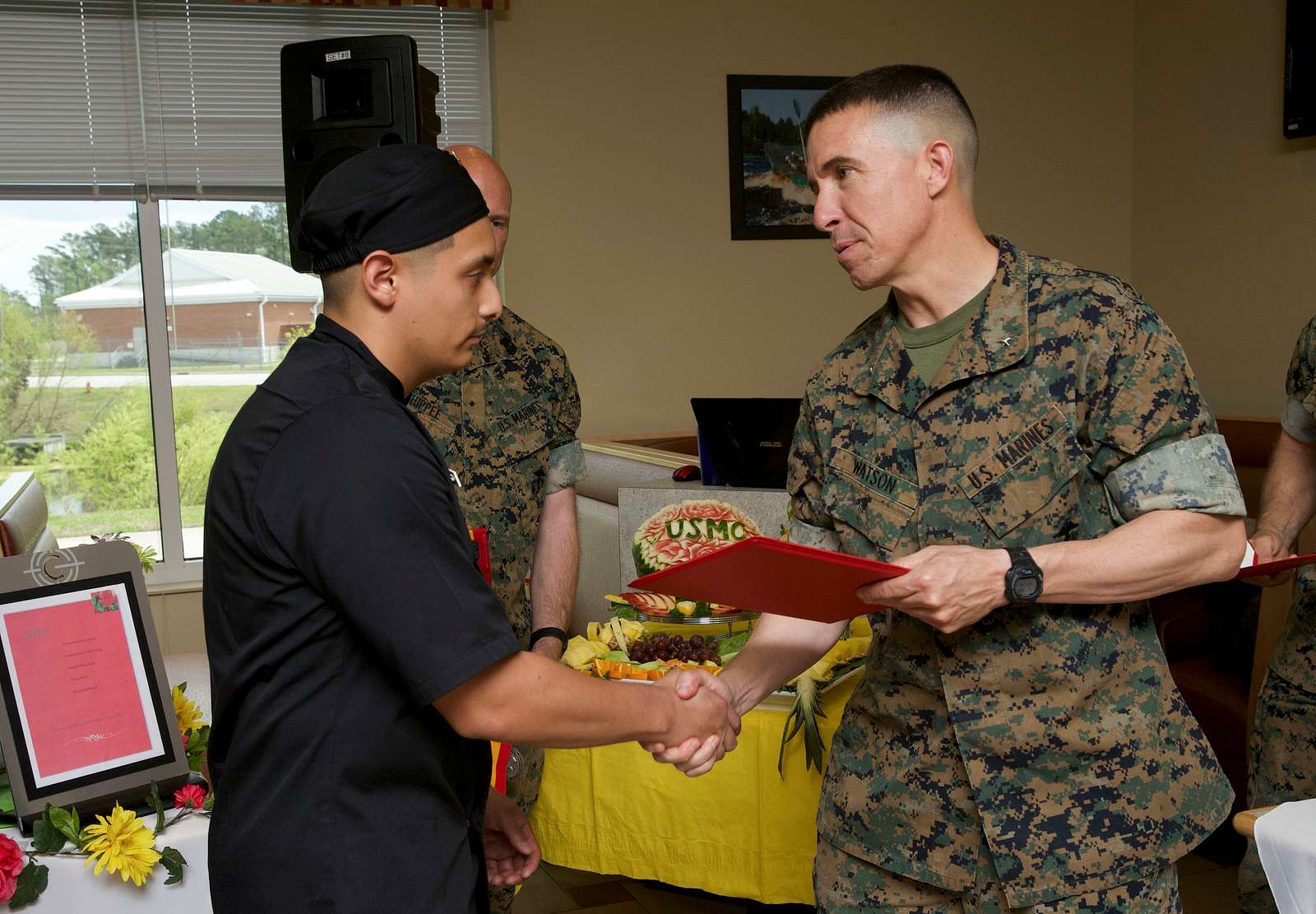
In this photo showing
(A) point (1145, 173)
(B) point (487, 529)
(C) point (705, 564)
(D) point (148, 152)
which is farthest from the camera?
(A) point (1145, 173)

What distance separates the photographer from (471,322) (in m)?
1.31

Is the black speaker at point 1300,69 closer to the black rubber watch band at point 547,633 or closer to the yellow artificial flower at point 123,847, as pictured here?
the black rubber watch band at point 547,633

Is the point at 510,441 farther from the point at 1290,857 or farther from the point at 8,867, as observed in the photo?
the point at 1290,857

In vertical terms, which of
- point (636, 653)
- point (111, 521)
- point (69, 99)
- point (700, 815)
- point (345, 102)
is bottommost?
point (700, 815)

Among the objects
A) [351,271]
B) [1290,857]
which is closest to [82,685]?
[351,271]

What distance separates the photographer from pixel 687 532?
9.25ft

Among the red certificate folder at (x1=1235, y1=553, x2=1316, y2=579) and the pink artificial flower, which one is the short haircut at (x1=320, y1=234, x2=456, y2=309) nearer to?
the pink artificial flower

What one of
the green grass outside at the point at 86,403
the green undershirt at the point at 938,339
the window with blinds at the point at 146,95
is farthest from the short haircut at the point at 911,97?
the green grass outside at the point at 86,403

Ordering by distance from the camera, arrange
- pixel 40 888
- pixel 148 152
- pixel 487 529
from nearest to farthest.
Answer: pixel 40 888
pixel 487 529
pixel 148 152

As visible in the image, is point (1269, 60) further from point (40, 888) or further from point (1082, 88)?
point (40, 888)

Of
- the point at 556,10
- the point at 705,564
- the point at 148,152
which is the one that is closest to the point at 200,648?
the point at 148,152

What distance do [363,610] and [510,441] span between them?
4.14 ft

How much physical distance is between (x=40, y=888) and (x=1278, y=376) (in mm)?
5216

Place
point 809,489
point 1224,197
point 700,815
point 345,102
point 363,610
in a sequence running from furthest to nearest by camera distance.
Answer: point 1224,197
point 700,815
point 345,102
point 809,489
point 363,610
